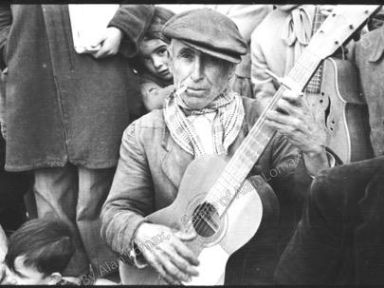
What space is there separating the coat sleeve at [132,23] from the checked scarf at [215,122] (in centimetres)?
45

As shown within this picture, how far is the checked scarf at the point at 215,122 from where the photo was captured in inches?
111

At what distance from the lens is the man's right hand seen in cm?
262

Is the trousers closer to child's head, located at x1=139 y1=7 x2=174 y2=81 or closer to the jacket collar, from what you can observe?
child's head, located at x1=139 y1=7 x2=174 y2=81

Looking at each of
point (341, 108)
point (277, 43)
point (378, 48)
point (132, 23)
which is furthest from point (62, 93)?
point (378, 48)

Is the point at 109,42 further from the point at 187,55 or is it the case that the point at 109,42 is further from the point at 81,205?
the point at 81,205

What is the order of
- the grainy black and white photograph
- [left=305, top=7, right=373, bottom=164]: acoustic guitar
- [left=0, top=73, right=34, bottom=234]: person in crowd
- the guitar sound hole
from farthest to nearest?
[left=0, top=73, right=34, bottom=234]: person in crowd, [left=305, top=7, right=373, bottom=164]: acoustic guitar, the guitar sound hole, the grainy black and white photograph

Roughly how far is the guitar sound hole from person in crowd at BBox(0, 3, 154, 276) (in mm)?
672

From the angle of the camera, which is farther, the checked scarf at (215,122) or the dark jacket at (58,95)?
the dark jacket at (58,95)

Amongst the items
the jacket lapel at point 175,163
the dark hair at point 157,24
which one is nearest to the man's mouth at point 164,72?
the dark hair at point 157,24

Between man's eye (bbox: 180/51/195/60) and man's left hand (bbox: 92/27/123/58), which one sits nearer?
man's eye (bbox: 180/51/195/60)

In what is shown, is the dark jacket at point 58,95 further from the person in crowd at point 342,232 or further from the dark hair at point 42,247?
the person in crowd at point 342,232

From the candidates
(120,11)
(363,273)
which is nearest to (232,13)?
(120,11)

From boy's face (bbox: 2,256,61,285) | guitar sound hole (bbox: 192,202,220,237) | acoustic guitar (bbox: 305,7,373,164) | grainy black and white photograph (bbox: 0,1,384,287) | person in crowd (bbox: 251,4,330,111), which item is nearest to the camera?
grainy black and white photograph (bbox: 0,1,384,287)

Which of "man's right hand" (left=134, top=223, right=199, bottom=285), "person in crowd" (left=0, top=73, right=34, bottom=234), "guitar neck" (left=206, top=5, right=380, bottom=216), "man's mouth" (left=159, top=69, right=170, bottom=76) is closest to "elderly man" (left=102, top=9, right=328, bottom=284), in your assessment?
"man's right hand" (left=134, top=223, right=199, bottom=285)
